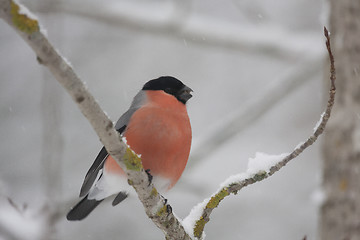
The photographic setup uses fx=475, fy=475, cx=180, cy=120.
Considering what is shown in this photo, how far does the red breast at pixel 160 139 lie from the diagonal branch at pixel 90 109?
0.36 m

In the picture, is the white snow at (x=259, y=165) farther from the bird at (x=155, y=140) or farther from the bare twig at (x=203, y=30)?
the bare twig at (x=203, y=30)

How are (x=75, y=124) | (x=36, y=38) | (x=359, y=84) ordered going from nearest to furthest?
(x=36, y=38) → (x=359, y=84) → (x=75, y=124)

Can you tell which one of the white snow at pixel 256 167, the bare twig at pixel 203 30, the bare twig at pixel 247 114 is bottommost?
the white snow at pixel 256 167

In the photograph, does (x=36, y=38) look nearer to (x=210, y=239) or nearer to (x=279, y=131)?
(x=210, y=239)

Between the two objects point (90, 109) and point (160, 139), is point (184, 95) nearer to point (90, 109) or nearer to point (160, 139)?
point (160, 139)

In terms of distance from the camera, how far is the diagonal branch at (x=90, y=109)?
115cm

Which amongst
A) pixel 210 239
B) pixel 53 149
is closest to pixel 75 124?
pixel 210 239

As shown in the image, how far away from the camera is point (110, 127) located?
1462mm

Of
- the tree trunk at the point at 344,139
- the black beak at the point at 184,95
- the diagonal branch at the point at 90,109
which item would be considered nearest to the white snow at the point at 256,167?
the diagonal branch at the point at 90,109

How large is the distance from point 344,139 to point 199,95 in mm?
6290

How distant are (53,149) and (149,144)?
981 mm

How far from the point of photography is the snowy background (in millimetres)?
4891

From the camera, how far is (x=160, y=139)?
7.59 feet

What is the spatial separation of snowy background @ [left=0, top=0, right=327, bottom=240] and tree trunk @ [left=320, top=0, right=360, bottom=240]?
1803 mm
